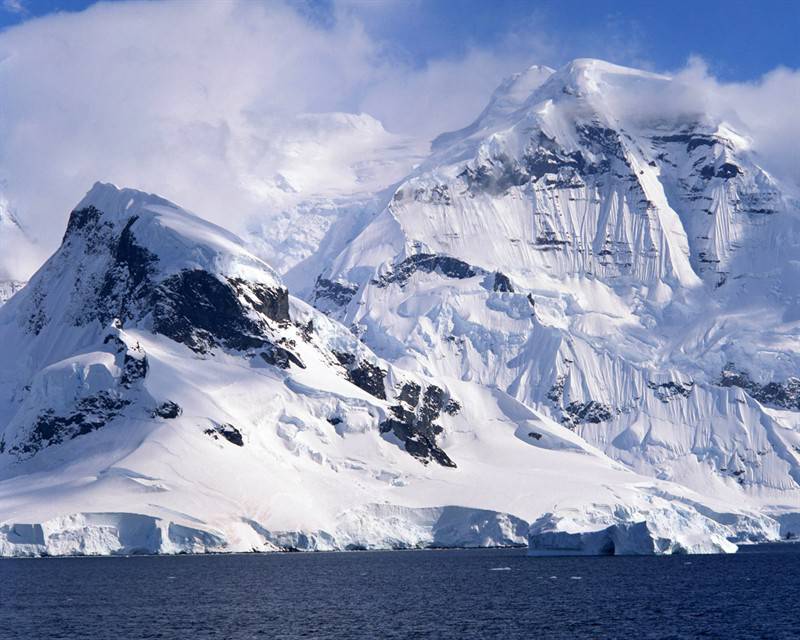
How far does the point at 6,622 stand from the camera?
135 m

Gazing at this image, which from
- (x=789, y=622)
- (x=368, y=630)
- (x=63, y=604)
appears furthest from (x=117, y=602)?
(x=789, y=622)

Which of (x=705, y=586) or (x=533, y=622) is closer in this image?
(x=533, y=622)

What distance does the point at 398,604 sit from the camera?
151750mm

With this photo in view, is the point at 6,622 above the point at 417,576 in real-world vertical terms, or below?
below

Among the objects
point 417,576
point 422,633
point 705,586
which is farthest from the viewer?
point 417,576

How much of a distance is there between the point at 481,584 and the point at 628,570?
3099cm

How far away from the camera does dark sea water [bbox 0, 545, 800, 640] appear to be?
128125mm

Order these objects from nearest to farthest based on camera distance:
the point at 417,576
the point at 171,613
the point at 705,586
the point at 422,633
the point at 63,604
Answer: the point at 422,633, the point at 171,613, the point at 63,604, the point at 705,586, the point at 417,576

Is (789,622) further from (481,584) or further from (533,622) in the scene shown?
(481,584)

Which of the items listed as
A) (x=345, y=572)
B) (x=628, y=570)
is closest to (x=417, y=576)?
(x=345, y=572)

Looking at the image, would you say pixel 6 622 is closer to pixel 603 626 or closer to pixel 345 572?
pixel 603 626

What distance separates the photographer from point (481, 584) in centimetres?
17788

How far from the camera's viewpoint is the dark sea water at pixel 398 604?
128 meters

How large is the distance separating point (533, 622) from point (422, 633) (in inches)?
524
